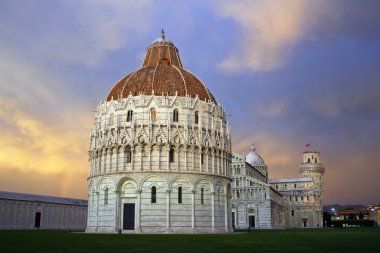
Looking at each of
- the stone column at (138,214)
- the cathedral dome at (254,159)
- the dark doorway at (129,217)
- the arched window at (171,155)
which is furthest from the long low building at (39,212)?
the cathedral dome at (254,159)

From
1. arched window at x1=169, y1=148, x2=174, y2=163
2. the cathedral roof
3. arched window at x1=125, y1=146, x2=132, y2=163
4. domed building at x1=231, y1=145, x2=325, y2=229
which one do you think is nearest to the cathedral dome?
domed building at x1=231, y1=145, x2=325, y2=229

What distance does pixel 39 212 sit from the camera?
301ft

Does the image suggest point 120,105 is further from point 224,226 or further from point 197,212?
point 224,226

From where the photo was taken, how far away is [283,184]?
150 meters

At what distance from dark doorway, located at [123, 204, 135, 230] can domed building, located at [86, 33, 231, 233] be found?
0.42 feet

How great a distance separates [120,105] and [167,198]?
585 inches

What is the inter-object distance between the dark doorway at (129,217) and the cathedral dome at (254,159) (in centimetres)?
9570

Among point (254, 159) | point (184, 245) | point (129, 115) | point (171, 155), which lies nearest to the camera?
point (184, 245)

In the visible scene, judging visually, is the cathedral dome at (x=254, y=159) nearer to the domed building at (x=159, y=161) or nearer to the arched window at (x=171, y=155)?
the domed building at (x=159, y=161)

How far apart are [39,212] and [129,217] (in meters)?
45.7

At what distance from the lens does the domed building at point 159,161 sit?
177 ft

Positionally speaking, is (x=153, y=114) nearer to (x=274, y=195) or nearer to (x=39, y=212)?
(x=39, y=212)

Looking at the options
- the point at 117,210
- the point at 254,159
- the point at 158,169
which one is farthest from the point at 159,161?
the point at 254,159

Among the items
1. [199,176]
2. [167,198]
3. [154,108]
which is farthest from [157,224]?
[154,108]
